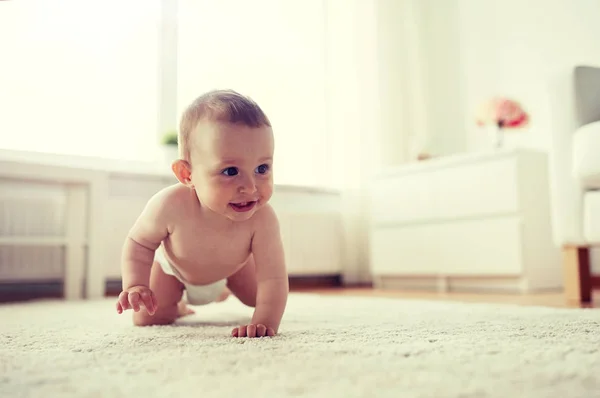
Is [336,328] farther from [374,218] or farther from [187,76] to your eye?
[187,76]

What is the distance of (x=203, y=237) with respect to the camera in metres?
1.04

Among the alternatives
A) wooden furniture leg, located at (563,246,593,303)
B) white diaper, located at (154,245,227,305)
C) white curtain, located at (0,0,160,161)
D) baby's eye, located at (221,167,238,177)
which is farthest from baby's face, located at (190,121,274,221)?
white curtain, located at (0,0,160,161)

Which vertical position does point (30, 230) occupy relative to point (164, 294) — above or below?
above

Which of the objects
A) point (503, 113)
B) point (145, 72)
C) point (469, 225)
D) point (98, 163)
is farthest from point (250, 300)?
point (145, 72)

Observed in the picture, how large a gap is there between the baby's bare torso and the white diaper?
0.29ft

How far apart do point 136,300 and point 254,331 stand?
0.19 metres

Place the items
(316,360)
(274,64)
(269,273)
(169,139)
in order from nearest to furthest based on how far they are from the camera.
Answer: (316,360), (269,273), (169,139), (274,64)

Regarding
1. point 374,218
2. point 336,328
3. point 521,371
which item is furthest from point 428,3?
Result: point 521,371

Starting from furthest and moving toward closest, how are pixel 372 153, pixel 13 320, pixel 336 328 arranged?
1. pixel 372 153
2. pixel 13 320
3. pixel 336 328

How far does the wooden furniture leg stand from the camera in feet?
5.61

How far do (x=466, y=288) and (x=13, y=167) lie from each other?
1.99 metres

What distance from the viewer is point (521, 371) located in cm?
59

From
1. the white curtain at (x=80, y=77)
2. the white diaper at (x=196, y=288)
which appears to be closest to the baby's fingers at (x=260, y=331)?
the white diaper at (x=196, y=288)

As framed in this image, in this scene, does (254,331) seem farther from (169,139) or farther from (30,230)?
(169,139)
